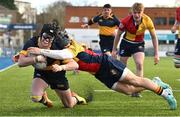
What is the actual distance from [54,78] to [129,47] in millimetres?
3068

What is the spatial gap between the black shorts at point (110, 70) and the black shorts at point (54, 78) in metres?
0.77

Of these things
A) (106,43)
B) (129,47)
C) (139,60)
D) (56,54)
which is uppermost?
(56,54)

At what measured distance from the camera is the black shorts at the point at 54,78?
977cm

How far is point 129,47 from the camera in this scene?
12422mm

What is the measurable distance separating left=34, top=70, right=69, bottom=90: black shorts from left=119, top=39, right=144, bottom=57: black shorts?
284cm

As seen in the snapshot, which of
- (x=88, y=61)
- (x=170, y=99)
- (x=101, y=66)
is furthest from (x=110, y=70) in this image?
(x=170, y=99)

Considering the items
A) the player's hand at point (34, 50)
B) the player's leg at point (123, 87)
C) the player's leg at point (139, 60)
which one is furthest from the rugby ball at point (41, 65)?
the player's leg at point (139, 60)

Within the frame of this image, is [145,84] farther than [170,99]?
No

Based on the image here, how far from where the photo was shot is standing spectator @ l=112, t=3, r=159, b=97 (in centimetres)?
1143

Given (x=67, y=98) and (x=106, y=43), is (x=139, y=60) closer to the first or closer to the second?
(x=67, y=98)

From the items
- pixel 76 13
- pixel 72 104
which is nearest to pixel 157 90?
pixel 72 104

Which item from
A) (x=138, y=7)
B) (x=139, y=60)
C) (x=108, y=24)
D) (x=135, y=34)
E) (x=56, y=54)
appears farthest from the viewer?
(x=108, y=24)

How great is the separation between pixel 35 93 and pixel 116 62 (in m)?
1.58

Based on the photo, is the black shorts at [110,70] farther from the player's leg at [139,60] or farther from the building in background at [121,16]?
the building in background at [121,16]
